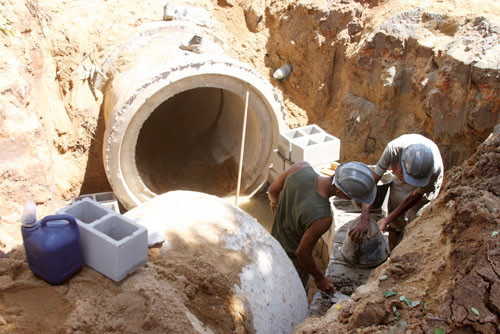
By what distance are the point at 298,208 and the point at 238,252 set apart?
864 mm

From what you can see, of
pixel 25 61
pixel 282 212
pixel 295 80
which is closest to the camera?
pixel 282 212

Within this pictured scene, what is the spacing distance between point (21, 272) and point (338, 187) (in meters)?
2.23

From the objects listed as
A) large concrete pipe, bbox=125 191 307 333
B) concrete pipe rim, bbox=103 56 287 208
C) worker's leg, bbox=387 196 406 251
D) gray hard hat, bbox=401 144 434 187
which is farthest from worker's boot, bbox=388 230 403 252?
concrete pipe rim, bbox=103 56 287 208

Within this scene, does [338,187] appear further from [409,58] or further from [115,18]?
[115,18]

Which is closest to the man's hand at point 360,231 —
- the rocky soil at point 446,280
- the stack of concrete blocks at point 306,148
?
the rocky soil at point 446,280

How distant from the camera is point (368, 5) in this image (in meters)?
7.46

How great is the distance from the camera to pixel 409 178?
399 centimetres

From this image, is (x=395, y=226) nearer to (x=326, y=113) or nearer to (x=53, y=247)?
(x=53, y=247)

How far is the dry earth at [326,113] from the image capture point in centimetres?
211

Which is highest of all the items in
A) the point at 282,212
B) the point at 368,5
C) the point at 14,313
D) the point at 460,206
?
the point at 368,5

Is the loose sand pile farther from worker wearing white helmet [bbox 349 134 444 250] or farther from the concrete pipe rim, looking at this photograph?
the concrete pipe rim

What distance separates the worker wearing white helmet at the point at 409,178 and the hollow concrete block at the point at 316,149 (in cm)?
170

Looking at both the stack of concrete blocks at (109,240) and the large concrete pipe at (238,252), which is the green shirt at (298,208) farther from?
the stack of concrete blocks at (109,240)

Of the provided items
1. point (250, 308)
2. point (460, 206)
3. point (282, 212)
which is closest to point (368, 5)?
point (282, 212)
